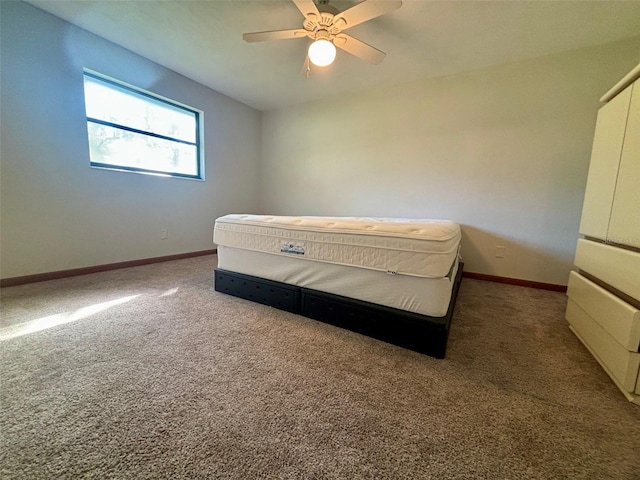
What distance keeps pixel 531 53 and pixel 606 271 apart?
91.1 inches

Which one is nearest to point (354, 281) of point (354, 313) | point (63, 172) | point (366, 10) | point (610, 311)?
point (354, 313)

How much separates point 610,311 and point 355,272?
4.09 feet

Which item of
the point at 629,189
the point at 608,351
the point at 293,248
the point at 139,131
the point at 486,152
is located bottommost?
the point at 608,351

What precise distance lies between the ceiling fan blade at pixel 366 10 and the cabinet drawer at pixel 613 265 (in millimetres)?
1801

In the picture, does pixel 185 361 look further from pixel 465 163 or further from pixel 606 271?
pixel 465 163

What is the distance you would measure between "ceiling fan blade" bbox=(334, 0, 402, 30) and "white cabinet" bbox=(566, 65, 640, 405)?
1.28 meters

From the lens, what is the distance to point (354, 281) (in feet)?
4.91

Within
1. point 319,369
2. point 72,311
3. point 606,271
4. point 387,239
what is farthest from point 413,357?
point 72,311

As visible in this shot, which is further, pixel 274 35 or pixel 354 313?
pixel 274 35

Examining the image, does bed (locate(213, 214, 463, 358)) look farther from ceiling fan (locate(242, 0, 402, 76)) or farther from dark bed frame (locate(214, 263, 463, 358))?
ceiling fan (locate(242, 0, 402, 76))

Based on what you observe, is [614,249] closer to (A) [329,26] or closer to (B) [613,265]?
(B) [613,265]

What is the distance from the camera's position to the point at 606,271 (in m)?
1.28

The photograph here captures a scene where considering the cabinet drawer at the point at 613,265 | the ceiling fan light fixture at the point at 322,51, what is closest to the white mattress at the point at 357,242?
the cabinet drawer at the point at 613,265

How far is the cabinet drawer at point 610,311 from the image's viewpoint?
1029 millimetres
